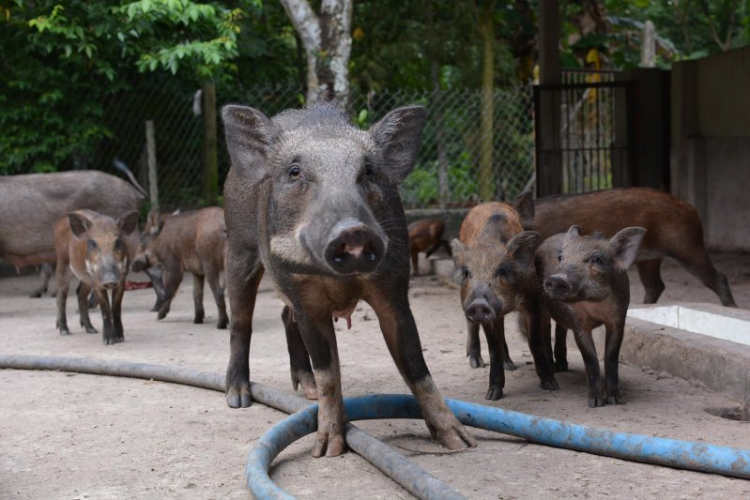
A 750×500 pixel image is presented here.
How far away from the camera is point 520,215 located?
7.23 metres

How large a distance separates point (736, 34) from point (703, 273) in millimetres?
20022

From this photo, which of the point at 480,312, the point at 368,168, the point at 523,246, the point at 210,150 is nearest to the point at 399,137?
the point at 368,168

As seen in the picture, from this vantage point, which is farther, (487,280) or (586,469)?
(487,280)

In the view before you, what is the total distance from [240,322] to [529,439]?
2013 millimetres

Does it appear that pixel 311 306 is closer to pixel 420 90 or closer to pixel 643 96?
pixel 643 96

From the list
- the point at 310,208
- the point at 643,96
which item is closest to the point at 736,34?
the point at 643,96

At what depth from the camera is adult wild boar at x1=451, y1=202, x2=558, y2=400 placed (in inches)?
215

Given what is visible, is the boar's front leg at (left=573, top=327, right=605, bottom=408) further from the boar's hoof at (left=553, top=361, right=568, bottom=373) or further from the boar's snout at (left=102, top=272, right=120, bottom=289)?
the boar's snout at (left=102, top=272, right=120, bottom=289)

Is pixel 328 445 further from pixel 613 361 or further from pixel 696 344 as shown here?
pixel 696 344

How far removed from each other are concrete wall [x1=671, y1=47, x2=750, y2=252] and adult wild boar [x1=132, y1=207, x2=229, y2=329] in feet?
20.2

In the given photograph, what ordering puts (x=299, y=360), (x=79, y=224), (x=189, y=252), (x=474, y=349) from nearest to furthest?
(x=299, y=360), (x=474, y=349), (x=79, y=224), (x=189, y=252)

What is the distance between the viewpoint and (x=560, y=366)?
6.55 m

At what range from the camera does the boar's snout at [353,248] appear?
3.81m

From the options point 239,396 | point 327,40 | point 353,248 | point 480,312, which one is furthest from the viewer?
point 327,40
